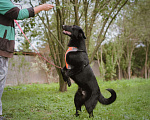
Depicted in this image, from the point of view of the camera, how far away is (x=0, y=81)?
246 centimetres

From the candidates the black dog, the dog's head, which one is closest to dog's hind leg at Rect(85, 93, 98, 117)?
the black dog

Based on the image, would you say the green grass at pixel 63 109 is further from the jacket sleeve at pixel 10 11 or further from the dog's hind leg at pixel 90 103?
the jacket sleeve at pixel 10 11

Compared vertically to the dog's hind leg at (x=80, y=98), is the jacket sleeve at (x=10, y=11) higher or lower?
higher

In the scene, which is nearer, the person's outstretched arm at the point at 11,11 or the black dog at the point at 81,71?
the person's outstretched arm at the point at 11,11

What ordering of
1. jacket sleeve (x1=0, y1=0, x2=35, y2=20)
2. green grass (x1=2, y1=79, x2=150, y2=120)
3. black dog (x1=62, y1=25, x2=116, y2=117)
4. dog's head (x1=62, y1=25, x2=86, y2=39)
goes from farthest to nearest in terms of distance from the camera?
green grass (x1=2, y1=79, x2=150, y2=120) → dog's head (x1=62, y1=25, x2=86, y2=39) → black dog (x1=62, y1=25, x2=116, y2=117) → jacket sleeve (x1=0, y1=0, x2=35, y2=20)

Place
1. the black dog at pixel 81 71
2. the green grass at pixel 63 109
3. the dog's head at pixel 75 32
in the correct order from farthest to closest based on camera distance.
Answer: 1. the green grass at pixel 63 109
2. the dog's head at pixel 75 32
3. the black dog at pixel 81 71

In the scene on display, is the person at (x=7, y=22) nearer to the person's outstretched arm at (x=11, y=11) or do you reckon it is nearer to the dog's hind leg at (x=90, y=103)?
the person's outstretched arm at (x=11, y=11)

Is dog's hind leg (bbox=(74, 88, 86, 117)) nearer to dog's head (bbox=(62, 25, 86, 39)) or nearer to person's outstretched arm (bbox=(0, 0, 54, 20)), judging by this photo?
dog's head (bbox=(62, 25, 86, 39))

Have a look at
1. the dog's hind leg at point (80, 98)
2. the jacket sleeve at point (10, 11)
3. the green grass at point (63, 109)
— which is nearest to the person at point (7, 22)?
the jacket sleeve at point (10, 11)

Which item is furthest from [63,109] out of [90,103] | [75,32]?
[75,32]

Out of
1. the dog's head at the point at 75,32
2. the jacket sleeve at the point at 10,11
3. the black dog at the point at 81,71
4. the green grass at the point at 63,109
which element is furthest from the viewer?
the green grass at the point at 63,109

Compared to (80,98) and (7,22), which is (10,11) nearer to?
(7,22)

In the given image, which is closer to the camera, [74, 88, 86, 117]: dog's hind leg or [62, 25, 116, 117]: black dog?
[62, 25, 116, 117]: black dog

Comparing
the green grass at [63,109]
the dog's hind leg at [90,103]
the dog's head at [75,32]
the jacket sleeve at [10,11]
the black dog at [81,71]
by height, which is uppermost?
the jacket sleeve at [10,11]
